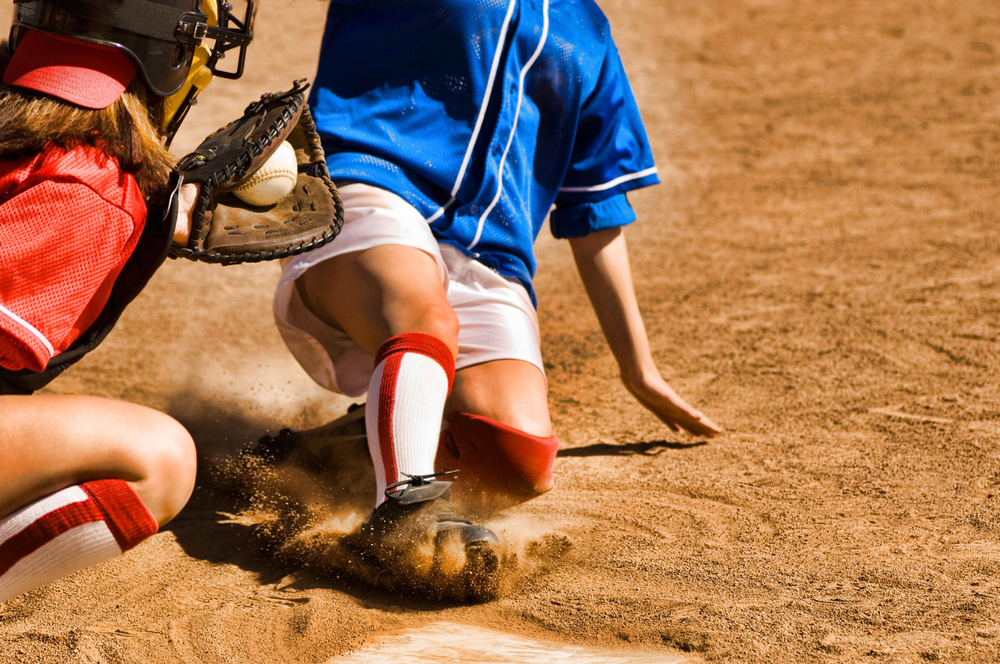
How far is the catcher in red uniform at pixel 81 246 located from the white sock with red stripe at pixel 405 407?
0.34m

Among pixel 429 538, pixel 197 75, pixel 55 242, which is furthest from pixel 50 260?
pixel 429 538

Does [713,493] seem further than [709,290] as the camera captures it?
No

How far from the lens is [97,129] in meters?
1.30

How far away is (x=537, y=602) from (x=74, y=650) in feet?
2.50

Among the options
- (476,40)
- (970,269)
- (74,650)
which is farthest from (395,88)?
(970,269)

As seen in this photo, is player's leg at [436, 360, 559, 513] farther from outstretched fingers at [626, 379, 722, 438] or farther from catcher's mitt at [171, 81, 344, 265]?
catcher's mitt at [171, 81, 344, 265]

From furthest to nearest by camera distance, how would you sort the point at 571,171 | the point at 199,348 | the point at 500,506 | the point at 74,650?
the point at 199,348
the point at 571,171
the point at 500,506
the point at 74,650

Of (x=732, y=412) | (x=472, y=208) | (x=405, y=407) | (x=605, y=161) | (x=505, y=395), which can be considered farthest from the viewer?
(x=732, y=412)

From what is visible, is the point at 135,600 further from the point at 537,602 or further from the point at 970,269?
the point at 970,269

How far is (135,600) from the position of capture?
165 centimetres

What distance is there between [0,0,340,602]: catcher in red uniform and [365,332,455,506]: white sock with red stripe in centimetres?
34

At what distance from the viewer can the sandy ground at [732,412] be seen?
1.56 metres

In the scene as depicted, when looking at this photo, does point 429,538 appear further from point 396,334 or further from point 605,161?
point 605,161

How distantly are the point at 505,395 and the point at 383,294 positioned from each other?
396mm
